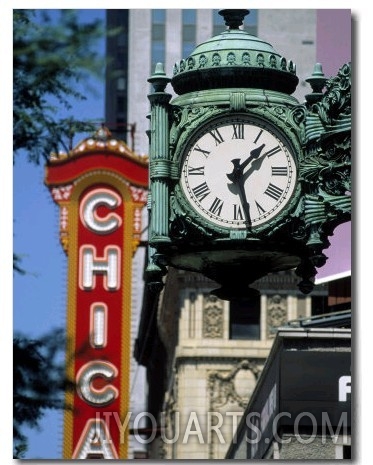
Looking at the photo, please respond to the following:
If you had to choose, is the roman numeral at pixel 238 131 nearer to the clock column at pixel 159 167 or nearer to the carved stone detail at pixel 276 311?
the clock column at pixel 159 167

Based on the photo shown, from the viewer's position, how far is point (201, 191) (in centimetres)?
1644

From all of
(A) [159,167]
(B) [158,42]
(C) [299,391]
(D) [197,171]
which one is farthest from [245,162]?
(B) [158,42]

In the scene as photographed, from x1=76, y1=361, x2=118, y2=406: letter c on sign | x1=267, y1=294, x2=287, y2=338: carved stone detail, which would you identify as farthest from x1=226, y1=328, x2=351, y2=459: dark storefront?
x1=267, y1=294, x2=287, y2=338: carved stone detail

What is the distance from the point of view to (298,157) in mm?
16422

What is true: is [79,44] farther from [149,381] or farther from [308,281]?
[149,381]

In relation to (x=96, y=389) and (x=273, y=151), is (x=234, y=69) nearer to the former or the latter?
(x=273, y=151)

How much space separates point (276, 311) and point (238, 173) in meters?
57.4

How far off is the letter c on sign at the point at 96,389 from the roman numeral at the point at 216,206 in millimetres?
45816

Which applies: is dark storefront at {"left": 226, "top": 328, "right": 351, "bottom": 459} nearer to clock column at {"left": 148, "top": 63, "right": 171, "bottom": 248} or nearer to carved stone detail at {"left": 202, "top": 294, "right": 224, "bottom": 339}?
clock column at {"left": 148, "top": 63, "right": 171, "bottom": 248}

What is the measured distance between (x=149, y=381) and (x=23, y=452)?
7665cm

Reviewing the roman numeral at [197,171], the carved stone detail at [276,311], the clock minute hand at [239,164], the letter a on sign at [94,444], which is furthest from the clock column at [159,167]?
the carved stone detail at [276,311]

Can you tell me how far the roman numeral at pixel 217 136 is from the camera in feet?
54.3
